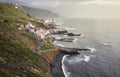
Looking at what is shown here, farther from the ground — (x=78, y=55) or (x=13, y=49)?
(x=13, y=49)

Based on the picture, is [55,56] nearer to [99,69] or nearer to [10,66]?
[99,69]

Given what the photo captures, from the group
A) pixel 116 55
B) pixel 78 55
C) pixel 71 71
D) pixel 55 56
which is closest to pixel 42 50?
pixel 55 56

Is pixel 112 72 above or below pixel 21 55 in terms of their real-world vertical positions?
below

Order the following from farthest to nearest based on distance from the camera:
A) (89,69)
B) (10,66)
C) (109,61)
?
1. (109,61)
2. (89,69)
3. (10,66)

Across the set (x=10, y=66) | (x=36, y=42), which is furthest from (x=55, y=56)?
(x=10, y=66)

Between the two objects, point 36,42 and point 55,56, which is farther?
point 36,42

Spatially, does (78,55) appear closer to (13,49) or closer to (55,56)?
(55,56)

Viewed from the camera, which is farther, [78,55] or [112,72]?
[78,55]

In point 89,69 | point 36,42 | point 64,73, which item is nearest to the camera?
point 64,73

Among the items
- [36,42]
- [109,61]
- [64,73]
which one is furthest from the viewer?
[36,42]
